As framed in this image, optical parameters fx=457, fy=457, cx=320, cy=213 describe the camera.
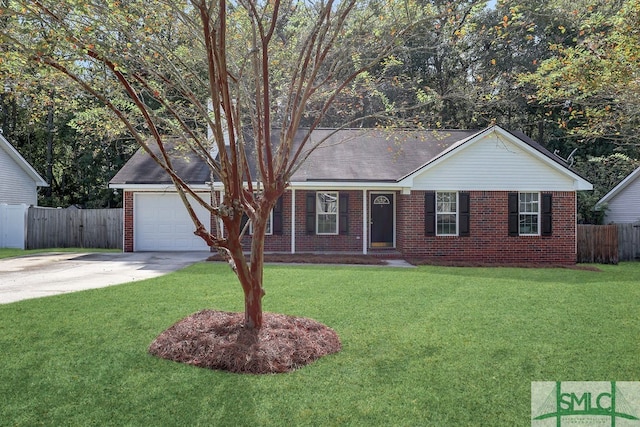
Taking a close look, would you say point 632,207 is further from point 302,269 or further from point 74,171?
point 74,171

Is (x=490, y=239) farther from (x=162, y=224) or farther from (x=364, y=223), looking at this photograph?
(x=162, y=224)

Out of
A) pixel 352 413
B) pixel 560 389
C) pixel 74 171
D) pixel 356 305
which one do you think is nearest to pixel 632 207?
pixel 356 305

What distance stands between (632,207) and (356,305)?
17886 mm

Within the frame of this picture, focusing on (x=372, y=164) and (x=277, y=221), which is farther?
(x=372, y=164)

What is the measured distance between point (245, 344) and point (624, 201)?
21084mm

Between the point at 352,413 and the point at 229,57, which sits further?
the point at 229,57

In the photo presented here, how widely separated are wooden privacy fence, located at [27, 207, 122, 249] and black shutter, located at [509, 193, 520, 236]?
48.0 ft

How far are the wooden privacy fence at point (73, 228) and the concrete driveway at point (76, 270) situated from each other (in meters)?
2.28

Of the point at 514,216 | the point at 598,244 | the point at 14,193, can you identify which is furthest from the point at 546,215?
the point at 14,193

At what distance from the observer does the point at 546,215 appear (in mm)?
14922

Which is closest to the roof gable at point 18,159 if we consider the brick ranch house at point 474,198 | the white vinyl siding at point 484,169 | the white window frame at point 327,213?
the brick ranch house at point 474,198

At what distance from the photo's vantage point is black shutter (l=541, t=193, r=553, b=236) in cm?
1491

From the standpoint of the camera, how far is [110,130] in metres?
6.78

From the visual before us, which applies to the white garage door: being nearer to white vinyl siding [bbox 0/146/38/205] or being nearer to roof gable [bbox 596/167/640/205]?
white vinyl siding [bbox 0/146/38/205]
